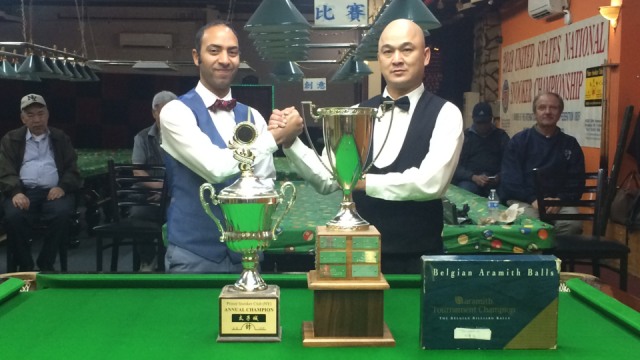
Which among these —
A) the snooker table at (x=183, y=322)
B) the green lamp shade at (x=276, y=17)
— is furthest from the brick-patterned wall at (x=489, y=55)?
the snooker table at (x=183, y=322)

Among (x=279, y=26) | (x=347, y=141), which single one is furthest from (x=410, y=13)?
(x=347, y=141)

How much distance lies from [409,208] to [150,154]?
4.00 metres

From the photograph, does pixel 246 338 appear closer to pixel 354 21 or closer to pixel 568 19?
pixel 354 21

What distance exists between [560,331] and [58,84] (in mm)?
12117

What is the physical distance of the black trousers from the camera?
596 cm

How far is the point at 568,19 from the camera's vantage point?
7629 millimetres

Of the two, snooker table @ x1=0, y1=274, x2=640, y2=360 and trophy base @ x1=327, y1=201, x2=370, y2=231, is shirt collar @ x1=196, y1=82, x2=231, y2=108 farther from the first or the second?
trophy base @ x1=327, y1=201, x2=370, y2=231

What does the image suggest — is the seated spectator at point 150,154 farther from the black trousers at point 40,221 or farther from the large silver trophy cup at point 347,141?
the large silver trophy cup at point 347,141

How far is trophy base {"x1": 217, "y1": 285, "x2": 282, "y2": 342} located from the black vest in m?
0.80

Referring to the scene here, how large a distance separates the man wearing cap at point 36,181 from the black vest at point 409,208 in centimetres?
427

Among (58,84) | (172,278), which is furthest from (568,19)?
(58,84)

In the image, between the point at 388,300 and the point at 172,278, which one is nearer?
the point at 388,300

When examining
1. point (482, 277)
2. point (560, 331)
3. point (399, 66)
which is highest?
point (399, 66)

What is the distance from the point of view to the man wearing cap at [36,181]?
19.6ft
